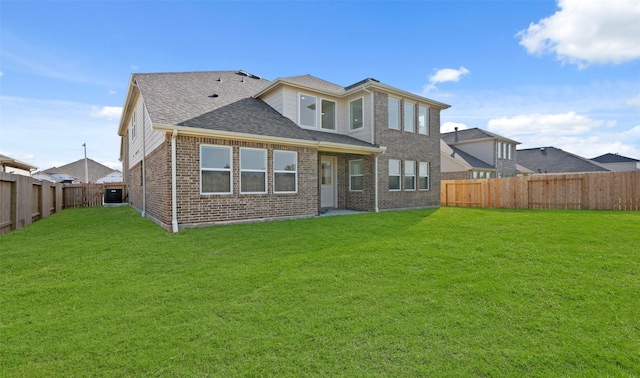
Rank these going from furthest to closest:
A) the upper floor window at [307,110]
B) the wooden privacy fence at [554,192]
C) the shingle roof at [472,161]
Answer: the shingle roof at [472,161] → the upper floor window at [307,110] → the wooden privacy fence at [554,192]

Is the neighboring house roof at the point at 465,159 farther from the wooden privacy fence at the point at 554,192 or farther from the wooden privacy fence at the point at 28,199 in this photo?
the wooden privacy fence at the point at 28,199

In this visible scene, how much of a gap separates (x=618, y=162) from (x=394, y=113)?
42.1 m

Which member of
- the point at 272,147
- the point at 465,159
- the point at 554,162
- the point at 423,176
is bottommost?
the point at 423,176

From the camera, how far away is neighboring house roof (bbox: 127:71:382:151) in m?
9.11

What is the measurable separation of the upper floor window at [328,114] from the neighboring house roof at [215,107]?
0.61 metres

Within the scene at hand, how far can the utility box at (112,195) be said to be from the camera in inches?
715

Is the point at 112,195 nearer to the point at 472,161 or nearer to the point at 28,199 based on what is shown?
the point at 28,199

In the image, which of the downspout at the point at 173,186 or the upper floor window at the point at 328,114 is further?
the upper floor window at the point at 328,114

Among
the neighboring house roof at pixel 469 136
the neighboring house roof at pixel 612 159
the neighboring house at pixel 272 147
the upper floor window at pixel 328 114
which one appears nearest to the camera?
the neighboring house at pixel 272 147

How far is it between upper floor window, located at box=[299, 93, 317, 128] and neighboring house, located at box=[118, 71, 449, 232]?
4 cm

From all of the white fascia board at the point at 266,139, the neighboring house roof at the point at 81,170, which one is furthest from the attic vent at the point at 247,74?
the neighboring house roof at the point at 81,170

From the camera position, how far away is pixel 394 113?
13.9 meters

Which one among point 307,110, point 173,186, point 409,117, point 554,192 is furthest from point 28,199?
point 554,192

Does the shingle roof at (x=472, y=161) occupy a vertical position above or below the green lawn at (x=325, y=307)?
above
